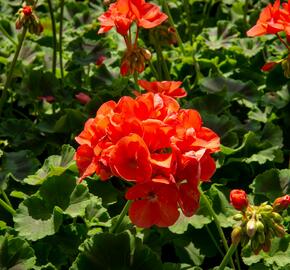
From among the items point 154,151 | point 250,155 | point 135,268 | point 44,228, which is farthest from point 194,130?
point 250,155

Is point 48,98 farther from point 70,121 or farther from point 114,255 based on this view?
point 114,255

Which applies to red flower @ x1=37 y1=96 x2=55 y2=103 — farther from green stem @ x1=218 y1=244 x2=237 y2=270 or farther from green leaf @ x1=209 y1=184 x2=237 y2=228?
green stem @ x1=218 y1=244 x2=237 y2=270

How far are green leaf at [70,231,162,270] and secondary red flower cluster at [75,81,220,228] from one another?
298mm

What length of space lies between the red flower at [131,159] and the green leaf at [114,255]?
1.29 feet

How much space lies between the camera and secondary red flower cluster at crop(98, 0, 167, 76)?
6.95ft

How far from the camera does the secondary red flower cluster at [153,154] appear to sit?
145cm

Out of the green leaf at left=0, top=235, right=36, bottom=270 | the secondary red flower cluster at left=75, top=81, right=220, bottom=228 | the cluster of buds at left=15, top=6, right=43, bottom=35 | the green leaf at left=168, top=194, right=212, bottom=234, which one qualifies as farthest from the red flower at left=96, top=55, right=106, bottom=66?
the secondary red flower cluster at left=75, top=81, right=220, bottom=228

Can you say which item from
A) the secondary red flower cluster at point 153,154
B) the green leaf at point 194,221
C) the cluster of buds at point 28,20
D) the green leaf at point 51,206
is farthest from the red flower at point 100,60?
the secondary red flower cluster at point 153,154

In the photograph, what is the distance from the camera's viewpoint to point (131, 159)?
4.78 feet

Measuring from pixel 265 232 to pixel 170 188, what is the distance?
26cm

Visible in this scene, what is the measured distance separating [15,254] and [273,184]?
957 mm

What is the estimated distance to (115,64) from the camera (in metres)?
3.28

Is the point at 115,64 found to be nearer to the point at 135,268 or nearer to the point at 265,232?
the point at 135,268

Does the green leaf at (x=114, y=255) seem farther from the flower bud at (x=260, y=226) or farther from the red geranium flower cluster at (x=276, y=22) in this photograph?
the red geranium flower cluster at (x=276, y=22)
